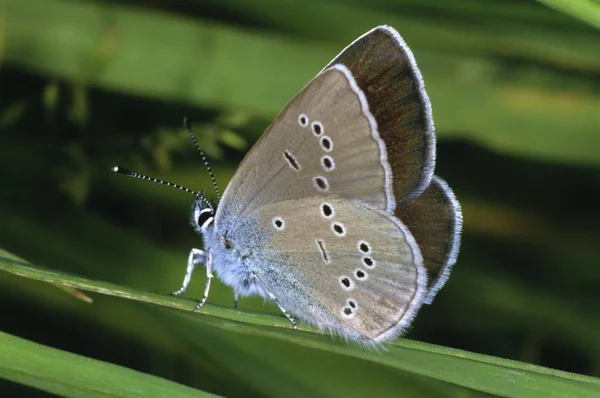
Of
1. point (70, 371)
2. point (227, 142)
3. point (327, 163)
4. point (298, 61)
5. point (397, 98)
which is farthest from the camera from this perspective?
point (298, 61)

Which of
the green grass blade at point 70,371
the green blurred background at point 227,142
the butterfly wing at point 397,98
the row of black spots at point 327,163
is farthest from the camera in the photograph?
the green blurred background at point 227,142

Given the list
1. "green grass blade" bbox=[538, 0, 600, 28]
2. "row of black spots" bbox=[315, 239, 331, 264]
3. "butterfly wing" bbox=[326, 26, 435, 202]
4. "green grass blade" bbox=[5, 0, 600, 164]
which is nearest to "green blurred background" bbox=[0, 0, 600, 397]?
"green grass blade" bbox=[5, 0, 600, 164]

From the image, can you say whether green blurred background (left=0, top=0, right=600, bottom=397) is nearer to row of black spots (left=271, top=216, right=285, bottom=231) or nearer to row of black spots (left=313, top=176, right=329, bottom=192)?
row of black spots (left=271, top=216, right=285, bottom=231)

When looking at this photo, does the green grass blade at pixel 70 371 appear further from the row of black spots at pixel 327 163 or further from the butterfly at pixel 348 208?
the row of black spots at pixel 327 163

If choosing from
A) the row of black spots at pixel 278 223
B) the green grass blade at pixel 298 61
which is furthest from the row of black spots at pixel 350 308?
the green grass blade at pixel 298 61

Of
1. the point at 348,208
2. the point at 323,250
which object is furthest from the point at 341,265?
the point at 348,208

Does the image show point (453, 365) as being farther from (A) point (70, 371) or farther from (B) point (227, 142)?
(B) point (227, 142)
